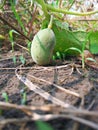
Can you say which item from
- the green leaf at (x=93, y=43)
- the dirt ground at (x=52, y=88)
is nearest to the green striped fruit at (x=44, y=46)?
the dirt ground at (x=52, y=88)

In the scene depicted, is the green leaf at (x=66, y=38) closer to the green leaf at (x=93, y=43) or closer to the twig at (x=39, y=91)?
the green leaf at (x=93, y=43)

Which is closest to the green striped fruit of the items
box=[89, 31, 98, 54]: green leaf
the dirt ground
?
the dirt ground

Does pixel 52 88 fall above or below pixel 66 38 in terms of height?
below

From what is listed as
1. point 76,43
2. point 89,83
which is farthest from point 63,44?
point 89,83

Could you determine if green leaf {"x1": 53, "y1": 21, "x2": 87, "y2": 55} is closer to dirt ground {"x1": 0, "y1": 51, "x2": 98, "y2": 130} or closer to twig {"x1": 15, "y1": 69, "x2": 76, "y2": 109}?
dirt ground {"x1": 0, "y1": 51, "x2": 98, "y2": 130}

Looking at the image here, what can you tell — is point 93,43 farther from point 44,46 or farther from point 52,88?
point 52,88

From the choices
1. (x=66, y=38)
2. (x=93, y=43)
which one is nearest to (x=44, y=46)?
(x=66, y=38)

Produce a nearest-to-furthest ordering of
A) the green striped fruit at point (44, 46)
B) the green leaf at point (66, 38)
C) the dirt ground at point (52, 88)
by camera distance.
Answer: the dirt ground at point (52, 88) < the green striped fruit at point (44, 46) < the green leaf at point (66, 38)
